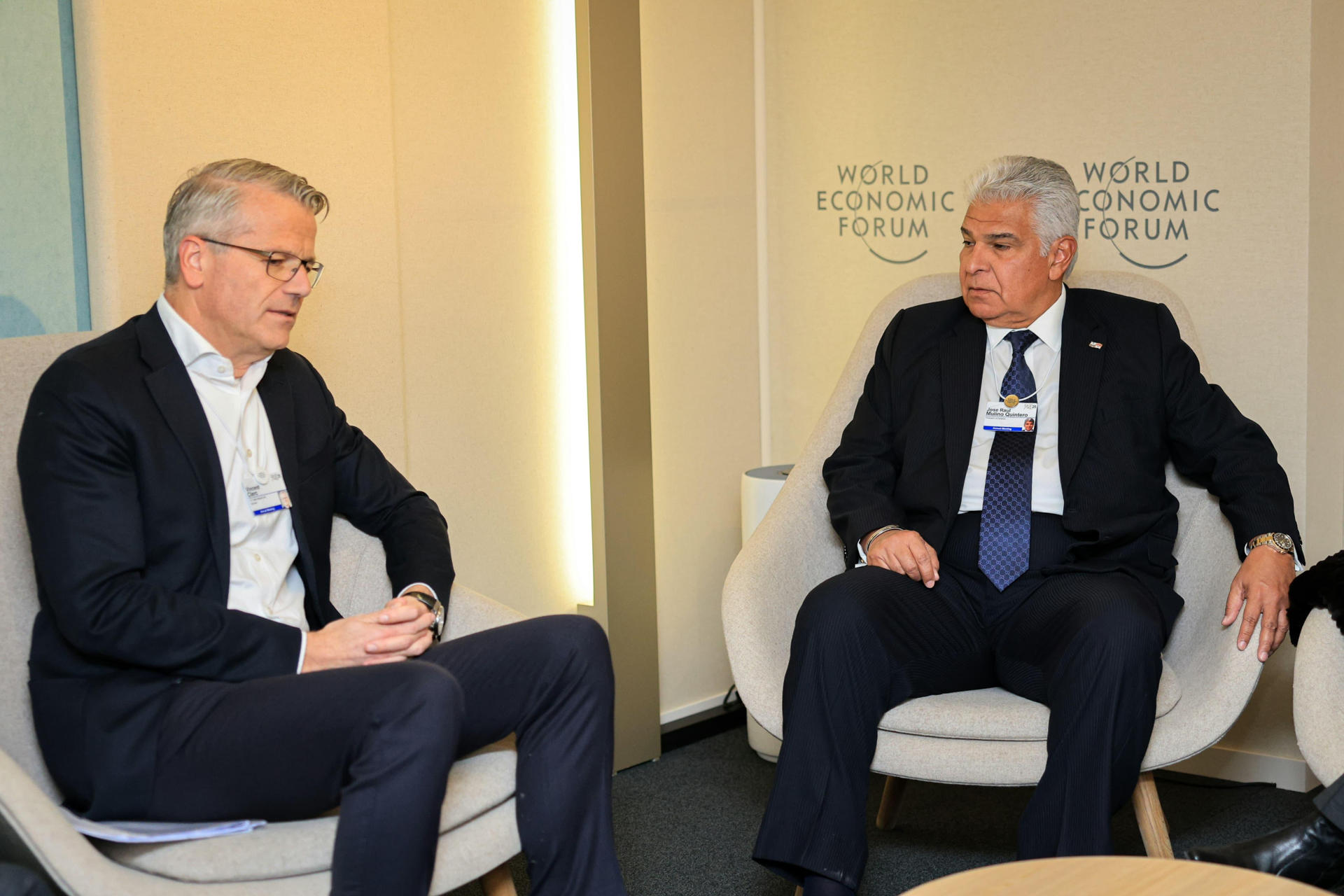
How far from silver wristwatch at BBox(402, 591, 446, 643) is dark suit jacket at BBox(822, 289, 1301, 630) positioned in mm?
835

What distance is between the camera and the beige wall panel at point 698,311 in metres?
3.46

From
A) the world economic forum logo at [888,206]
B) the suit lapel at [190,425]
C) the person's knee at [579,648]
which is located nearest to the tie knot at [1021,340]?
the world economic forum logo at [888,206]

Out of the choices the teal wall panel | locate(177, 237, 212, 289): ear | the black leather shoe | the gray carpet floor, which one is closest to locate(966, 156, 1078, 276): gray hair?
the black leather shoe

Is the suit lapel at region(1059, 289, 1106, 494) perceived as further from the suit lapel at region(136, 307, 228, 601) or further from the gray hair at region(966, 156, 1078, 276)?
the suit lapel at region(136, 307, 228, 601)

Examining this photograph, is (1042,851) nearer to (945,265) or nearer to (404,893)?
(404,893)

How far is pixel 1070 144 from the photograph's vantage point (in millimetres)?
3246

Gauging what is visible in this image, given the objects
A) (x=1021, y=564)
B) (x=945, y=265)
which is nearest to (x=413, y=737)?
(x=1021, y=564)

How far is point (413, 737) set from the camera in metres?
1.74

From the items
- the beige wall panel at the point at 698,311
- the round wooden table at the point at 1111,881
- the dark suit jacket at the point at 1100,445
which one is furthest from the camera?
the beige wall panel at the point at 698,311

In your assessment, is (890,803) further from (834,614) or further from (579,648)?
(579,648)

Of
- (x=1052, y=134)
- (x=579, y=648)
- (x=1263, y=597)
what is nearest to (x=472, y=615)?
(x=579, y=648)

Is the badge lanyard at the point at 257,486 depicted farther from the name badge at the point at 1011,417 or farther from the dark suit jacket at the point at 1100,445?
the name badge at the point at 1011,417

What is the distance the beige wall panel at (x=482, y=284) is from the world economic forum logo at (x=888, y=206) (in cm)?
93

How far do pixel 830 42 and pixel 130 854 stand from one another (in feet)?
9.39
